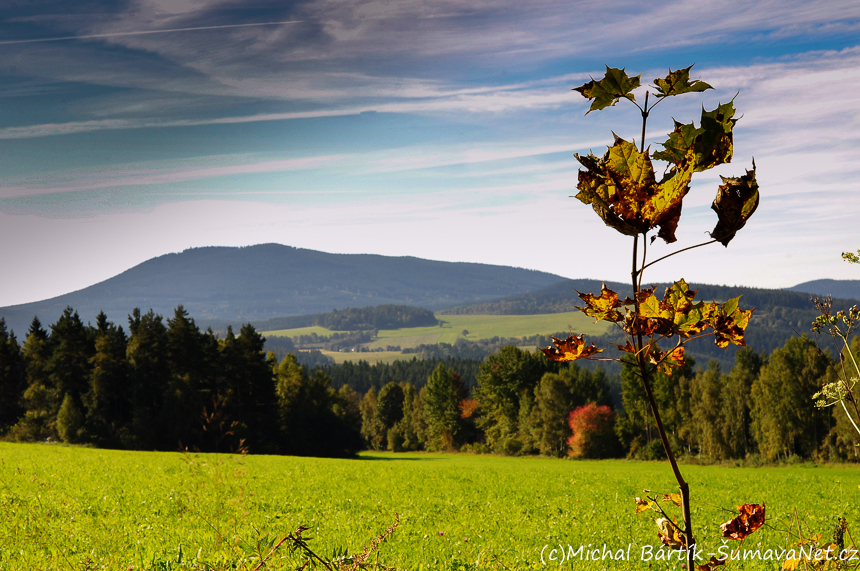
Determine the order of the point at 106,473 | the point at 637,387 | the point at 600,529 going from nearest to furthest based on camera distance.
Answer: the point at 600,529, the point at 106,473, the point at 637,387

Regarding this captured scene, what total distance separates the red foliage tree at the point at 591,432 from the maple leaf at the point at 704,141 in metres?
59.0

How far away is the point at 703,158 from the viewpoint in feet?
4.64

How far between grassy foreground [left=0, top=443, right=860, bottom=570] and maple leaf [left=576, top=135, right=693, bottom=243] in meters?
2.54

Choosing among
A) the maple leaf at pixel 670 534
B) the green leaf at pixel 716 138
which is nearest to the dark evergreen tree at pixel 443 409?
the maple leaf at pixel 670 534

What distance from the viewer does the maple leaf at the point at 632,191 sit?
→ 140cm

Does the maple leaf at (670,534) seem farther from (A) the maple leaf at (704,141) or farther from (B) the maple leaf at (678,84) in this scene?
(B) the maple leaf at (678,84)

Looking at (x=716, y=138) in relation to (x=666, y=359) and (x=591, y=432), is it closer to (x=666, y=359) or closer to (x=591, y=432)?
(x=666, y=359)

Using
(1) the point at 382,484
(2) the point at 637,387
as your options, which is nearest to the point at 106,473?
(1) the point at 382,484

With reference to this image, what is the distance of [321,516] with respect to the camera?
1051 cm

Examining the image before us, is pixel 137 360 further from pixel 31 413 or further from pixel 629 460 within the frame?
pixel 629 460

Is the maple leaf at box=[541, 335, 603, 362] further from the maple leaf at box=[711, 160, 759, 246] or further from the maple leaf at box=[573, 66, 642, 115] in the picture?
the maple leaf at box=[573, 66, 642, 115]

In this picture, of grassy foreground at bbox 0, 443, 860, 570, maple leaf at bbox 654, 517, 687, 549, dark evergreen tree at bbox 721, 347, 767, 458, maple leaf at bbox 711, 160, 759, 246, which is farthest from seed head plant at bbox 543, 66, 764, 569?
dark evergreen tree at bbox 721, 347, 767, 458

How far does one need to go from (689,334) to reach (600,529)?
10490mm

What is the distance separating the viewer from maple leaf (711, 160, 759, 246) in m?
1.35
